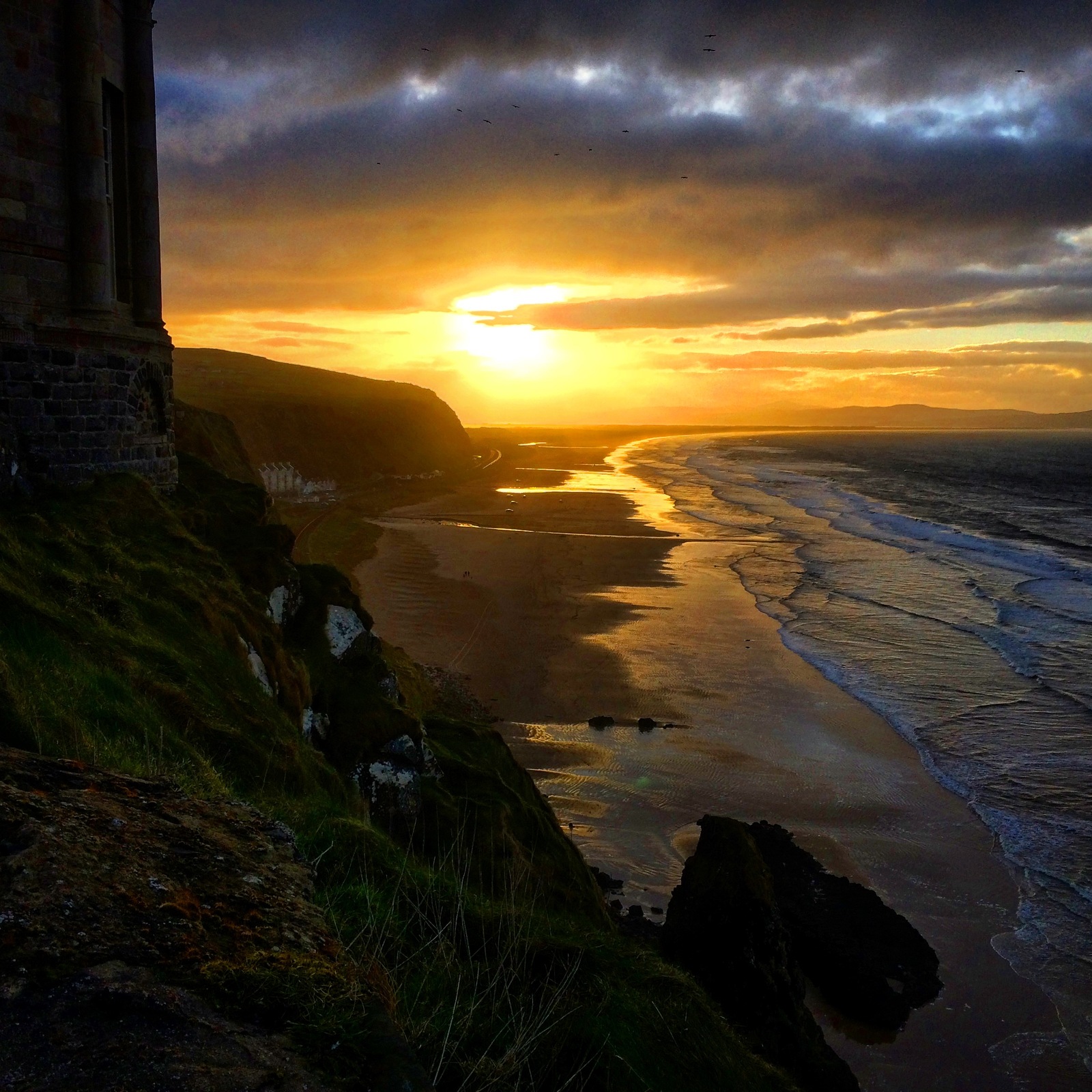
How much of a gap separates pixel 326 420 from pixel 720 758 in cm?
7849

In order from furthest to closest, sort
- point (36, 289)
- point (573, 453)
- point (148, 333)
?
point (573, 453) < point (148, 333) < point (36, 289)

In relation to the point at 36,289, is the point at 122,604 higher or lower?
lower

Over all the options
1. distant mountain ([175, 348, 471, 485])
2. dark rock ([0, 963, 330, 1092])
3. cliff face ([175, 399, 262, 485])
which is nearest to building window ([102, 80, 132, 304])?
cliff face ([175, 399, 262, 485])

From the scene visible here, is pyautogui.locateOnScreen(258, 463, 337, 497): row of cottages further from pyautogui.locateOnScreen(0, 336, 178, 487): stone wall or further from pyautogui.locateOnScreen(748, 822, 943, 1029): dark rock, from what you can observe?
pyautogui.locateOnScreen(748, 822, 943, 1029): dark rock

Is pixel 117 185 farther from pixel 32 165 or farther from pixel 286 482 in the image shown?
pixel 286 482

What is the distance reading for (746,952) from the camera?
34.1 feet

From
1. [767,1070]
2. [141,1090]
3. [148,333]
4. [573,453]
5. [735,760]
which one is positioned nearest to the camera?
[141,1090]

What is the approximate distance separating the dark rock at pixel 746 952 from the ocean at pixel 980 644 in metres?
3.94

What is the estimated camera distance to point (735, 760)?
62.9 feet

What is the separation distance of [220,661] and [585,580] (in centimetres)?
3055

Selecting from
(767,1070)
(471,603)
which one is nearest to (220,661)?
(767,1070)

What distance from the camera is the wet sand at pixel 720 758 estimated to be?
11312mm

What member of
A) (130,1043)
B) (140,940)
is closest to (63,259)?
(140,940)

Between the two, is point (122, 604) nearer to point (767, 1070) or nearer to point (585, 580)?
point (767, 1070)
